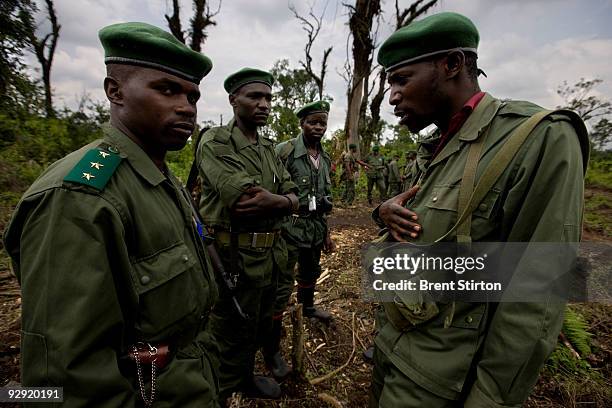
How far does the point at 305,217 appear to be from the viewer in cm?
372

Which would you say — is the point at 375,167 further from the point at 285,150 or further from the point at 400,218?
the point at 400,218

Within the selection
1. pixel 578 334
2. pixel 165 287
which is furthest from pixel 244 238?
pixel 578 334

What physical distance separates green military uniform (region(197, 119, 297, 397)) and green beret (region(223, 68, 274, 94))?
1.08 ft

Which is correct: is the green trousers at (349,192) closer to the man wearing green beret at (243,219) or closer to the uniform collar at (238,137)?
the man wearing green beret at (243,219)

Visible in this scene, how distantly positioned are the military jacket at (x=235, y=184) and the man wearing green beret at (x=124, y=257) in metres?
0.78

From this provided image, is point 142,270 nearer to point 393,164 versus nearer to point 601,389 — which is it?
point 601,389

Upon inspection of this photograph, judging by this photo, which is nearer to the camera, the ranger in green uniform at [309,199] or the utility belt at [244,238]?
the utility belt at [244,238]

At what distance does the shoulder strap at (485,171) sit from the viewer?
1165 mm

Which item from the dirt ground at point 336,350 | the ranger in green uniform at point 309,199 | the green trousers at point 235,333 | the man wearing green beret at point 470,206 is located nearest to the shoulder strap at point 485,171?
the man wearing green beret at point 470,206

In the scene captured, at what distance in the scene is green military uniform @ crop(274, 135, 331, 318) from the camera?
364cm

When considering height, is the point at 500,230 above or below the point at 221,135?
below

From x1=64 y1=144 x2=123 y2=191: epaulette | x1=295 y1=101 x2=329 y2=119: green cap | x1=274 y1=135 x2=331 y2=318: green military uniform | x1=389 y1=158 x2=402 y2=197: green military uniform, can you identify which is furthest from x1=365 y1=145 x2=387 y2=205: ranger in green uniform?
x1=64 y1=144 x2=123 y2=191: epaulette

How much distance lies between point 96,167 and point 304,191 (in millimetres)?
2805

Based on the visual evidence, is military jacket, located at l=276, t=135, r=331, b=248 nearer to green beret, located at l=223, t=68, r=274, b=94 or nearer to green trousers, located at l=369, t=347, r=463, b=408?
green beret, located at l=223, t=68, r=274, b=94
